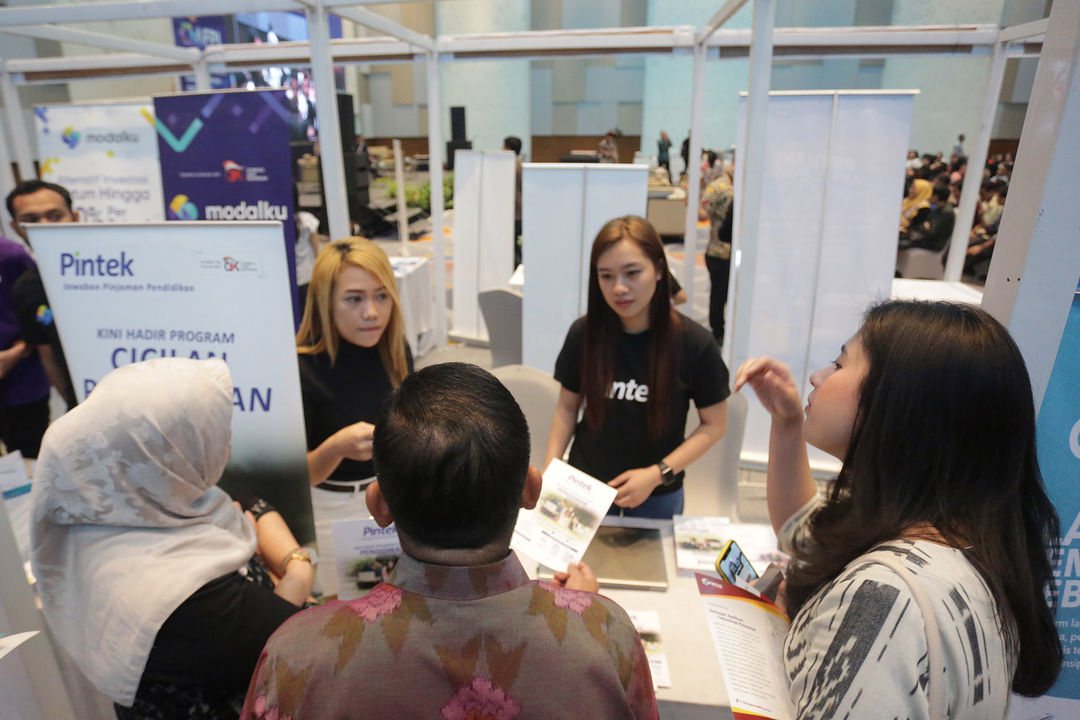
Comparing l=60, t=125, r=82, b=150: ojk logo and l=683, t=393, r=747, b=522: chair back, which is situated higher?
l=60, t=125, r=82, b=150: ojk logo

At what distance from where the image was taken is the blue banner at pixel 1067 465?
3.98ft

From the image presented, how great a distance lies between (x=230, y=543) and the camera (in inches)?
48.1

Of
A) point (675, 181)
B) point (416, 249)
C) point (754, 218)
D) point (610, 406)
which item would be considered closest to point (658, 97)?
point (675, 181)

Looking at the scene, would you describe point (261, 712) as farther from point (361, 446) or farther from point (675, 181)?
point (675, 181)

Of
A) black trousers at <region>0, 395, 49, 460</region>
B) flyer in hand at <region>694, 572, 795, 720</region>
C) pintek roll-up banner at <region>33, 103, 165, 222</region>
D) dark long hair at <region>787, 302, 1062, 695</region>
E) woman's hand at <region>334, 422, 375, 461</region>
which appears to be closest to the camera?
dark long hair at <region>787, 302, 1062, 695</region>

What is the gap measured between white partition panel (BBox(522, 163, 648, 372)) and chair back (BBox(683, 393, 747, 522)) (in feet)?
5.17

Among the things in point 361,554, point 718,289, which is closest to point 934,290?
point 718,289

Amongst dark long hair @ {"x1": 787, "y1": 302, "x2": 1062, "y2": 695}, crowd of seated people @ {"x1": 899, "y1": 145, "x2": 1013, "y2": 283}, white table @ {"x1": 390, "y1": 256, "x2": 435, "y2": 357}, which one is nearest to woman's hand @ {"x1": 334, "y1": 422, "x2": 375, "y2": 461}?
dark long hair @ {"x1": 787, "y1": 302, "x2": 1062, "y2": 695}

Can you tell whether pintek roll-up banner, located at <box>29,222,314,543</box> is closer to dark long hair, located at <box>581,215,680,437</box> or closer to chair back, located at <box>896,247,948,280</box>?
dark long hair, located at <box>581,215,680,437</box>

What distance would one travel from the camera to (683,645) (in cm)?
135

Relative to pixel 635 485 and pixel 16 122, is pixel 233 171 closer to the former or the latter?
pixel 635 485

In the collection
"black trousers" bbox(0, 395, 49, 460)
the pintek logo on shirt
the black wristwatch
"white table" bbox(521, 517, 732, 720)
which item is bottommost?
"black trousers" bbox(0, 395, 49, 460)

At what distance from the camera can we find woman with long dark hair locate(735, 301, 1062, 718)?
78cm

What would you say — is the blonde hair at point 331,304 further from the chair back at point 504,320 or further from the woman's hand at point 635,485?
the chair back at point 504,320
